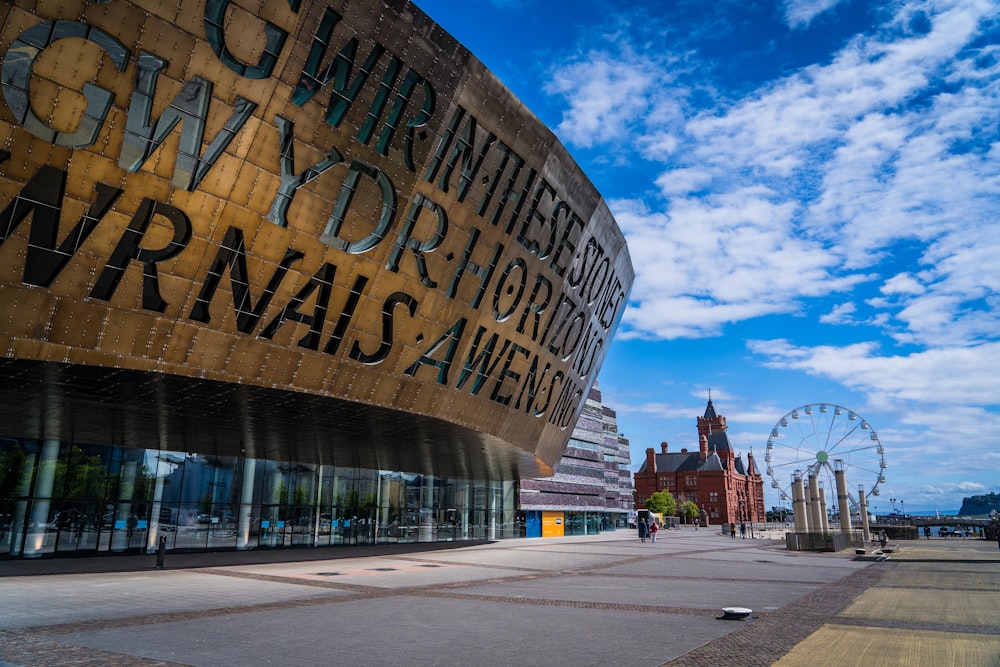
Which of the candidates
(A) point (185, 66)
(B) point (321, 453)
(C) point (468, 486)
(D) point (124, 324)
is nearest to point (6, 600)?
(D) point (124, 324)

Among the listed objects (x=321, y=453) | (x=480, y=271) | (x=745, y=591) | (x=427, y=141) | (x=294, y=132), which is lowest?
(x=745, y=591)

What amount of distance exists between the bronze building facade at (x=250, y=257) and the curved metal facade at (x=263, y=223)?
0.22ft

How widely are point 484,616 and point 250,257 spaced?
504 inches

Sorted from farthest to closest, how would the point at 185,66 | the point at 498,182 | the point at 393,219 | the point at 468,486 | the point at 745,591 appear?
the point at 468,486, the point at 498,182, the point at 393,219, the point at 745,591, the point at 185,66

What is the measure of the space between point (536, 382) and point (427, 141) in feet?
51.1

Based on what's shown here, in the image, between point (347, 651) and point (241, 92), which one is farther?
point (241, 92)

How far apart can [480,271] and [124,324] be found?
529 inches

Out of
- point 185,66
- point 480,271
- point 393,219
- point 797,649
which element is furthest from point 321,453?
point 797,649

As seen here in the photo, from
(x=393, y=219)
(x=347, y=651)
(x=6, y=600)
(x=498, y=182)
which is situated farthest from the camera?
(x=498, y=182)

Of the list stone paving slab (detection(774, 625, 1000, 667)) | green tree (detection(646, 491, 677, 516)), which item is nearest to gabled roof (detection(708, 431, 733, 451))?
green tree (detection(646, 491, 677, 516))

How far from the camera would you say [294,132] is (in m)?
19.5

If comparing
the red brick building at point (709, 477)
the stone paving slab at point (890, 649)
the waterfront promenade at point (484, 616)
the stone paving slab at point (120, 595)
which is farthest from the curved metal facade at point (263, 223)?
the red brick building at point (709, 477)

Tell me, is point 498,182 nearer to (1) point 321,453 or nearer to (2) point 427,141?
(2) point 427,141

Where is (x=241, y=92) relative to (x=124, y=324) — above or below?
above
